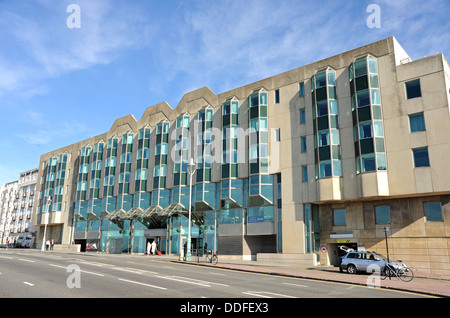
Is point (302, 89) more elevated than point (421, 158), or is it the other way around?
point (302, 89)

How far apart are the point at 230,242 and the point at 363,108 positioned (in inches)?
756

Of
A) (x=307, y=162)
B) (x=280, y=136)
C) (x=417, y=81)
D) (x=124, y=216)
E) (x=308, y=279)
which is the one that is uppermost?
(x=417, y=81)

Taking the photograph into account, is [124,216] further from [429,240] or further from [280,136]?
[429,240]

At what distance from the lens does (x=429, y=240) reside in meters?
27.8

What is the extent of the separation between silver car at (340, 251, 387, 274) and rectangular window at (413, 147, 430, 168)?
911cm

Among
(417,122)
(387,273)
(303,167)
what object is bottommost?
(387,273)

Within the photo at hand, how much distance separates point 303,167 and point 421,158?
10.4 meters

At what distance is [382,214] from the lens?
30.6m

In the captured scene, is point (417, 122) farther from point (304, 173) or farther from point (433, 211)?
point (304, 173)

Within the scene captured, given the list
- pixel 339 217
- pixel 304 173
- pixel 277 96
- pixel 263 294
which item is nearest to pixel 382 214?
pixel 339 217

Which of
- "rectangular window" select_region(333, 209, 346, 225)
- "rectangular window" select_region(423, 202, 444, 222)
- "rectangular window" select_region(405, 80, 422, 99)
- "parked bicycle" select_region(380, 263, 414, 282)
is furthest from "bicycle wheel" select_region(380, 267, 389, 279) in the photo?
"rectangular window" select_region(405, 80, 422, 99)

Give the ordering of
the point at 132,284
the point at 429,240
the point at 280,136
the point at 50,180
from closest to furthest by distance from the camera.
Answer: the point at 132,284 < the point at 429,240 < the point at 280,136 < the point at 50,180
